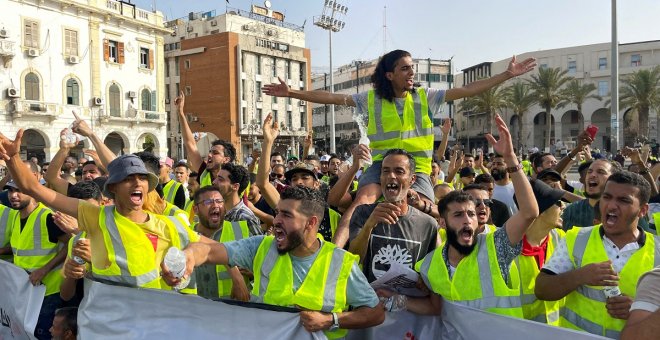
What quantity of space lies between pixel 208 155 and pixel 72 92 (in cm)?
3216

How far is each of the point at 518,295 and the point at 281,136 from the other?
5417cm

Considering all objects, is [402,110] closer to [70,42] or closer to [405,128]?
[405,128]

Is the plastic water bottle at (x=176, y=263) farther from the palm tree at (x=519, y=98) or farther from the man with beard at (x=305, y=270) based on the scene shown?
the palm tree at (x=519, y=98)

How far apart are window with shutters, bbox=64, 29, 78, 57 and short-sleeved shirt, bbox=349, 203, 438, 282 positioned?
3556 cm

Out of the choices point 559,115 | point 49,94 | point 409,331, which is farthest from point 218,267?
point 559,115

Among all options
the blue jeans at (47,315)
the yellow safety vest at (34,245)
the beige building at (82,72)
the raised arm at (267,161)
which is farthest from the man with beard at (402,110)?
the beige building at (82,72)

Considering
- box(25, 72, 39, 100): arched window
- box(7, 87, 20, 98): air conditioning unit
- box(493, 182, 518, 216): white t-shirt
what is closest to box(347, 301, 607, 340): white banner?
box(493, 182, 518, 216): white t-shirt

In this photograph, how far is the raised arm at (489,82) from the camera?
4793 mm

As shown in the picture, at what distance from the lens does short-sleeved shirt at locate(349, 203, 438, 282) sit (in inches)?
152

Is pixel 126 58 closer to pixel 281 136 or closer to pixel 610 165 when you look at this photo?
pixel 281 136

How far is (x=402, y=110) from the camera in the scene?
470 centimetres

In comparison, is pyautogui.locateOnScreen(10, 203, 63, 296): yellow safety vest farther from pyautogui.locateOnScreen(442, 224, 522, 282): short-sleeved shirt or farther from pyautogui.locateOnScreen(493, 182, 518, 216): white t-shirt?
pyautogui.locateOnScreen(493, 182, 518, 216): white t-shirt

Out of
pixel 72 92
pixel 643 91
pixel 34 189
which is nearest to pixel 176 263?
pixel 34 189

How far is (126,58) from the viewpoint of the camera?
38531 millimetres
